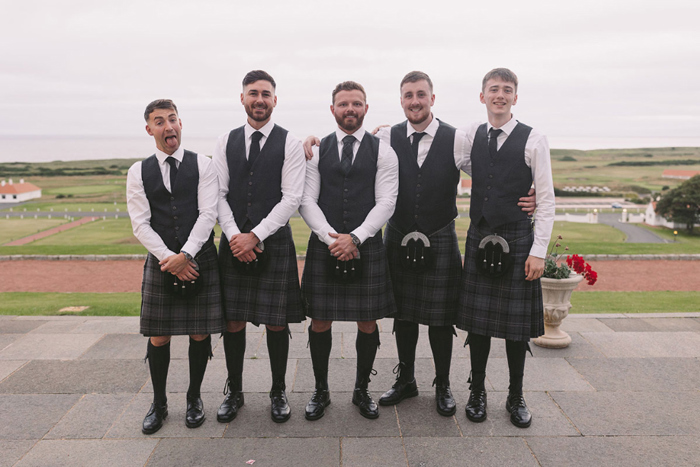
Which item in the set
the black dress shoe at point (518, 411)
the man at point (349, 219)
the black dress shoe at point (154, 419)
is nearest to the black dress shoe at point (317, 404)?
the man at point (349, 219)

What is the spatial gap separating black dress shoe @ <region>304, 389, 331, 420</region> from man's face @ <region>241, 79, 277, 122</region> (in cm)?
171

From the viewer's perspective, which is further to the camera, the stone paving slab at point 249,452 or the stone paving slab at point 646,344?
the stone paving slab at point 646,344

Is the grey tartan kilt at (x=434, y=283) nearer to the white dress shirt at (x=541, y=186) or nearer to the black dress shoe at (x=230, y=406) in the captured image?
the white dress shirt at (x=541, y=186)

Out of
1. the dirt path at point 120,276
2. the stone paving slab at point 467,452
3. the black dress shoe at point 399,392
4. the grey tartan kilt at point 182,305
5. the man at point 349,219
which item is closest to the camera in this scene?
the stone paving slab at point 467,452

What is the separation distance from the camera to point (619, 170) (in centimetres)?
10750

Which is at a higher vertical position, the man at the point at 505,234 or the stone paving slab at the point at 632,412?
the man at the point at 505,234

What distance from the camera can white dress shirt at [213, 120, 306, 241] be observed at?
274cm

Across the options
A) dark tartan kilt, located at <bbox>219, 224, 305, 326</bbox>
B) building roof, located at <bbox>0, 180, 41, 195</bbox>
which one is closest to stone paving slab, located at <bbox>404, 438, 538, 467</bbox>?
dark tartan kilt, located at <bbox>219, 224, 305, 326</bbox>

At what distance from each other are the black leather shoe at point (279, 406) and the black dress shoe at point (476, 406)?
108 centimetres

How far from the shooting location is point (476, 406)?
9.58 ft

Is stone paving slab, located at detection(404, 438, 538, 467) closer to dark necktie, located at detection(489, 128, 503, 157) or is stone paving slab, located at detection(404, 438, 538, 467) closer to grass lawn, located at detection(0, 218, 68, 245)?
dark necktie, located at detection(489, 128, 503, 157)

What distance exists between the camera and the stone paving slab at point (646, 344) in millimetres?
3980

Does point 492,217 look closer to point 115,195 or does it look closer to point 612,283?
point 612,283

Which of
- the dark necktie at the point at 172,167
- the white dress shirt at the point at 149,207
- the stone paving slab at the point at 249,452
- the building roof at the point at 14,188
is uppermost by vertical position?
the dark necktie at the point at 172,167
